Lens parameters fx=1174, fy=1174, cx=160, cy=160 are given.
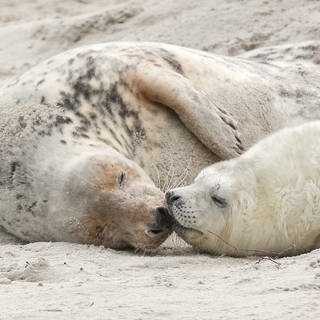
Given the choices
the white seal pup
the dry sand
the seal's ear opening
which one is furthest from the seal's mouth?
the seal's ear opening

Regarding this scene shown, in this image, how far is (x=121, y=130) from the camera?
633cm

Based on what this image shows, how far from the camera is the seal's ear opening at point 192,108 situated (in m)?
6.33

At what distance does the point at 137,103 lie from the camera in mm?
6418

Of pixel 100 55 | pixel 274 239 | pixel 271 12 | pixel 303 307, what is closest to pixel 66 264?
pixel 274 239

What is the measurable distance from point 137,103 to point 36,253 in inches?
50.6

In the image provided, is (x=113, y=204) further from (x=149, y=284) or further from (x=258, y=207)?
(x=149, y=284)

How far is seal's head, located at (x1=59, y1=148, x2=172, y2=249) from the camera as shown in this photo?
5543mm

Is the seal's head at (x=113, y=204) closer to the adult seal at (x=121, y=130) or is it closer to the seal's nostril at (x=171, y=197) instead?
the adult seal at (x=121, y=130)

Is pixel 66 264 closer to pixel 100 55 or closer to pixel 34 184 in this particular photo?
pixel 34 184

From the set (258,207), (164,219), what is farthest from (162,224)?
(258,207)

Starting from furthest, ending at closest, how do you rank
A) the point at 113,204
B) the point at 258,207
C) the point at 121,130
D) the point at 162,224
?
1. the point at 121,130
2. the point at 113,204
3. the point at 162,224
4. the point at 258,207

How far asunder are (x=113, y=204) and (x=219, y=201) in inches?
22.9

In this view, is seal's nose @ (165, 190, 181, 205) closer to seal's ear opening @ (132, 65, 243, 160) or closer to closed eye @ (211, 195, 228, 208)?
closed eye @ (211, 195, 228, 208)

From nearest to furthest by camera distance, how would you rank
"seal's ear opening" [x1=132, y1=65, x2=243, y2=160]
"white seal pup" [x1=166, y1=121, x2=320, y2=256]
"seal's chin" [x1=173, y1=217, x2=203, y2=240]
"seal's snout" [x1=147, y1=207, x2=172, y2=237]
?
1. "white seal pup" [x1=166, y1=121, x2=320, y2=256]
2. "seal's chin" [x1=173, y1=217, x2=203, y2=240]
3. "seal's snout" [x1=147, y1=207, x2=172, y2=237]
4. "seal's ear opening" [x1=132, y1=65, x2=243, y2=160]
